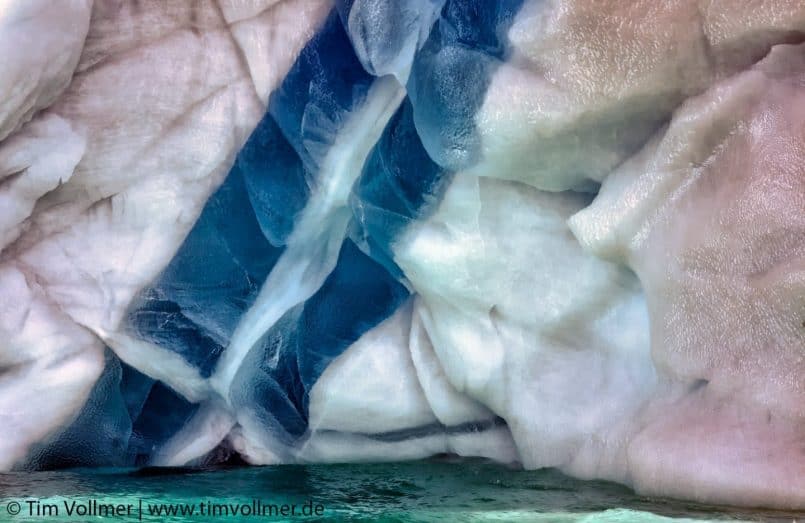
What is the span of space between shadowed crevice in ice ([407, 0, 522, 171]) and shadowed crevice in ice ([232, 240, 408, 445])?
14.0 inches

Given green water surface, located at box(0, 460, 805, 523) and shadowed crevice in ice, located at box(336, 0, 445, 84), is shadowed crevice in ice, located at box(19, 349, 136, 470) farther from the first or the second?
shadowed crevice in ice, located at box(336, 0, 445, 84)

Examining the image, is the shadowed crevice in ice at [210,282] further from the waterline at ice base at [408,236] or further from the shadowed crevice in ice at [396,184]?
the shadowed crevice in ice at [396,184]

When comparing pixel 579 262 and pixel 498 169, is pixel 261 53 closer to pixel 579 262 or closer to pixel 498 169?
pixel 498 169

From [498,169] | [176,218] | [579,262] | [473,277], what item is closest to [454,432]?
[473,277]

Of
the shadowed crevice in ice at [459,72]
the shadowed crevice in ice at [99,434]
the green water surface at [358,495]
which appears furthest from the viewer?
the shadowed crevice in ice at [99,434]

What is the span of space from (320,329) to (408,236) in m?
0.30

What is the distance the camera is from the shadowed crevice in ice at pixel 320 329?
169 cm

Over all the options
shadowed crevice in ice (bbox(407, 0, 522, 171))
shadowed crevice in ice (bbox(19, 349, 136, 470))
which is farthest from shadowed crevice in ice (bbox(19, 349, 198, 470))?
shadowed crevice in ice (bbox(407, 0, 522, 171))

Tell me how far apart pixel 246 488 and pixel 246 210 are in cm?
58

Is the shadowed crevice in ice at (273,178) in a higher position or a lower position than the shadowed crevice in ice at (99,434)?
higher

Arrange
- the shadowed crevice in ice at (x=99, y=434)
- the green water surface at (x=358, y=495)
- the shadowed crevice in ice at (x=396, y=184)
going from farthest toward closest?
the shadowed crevice in ice at (x=99, y=434) → the shadowed crevice in ice at (x=396, y=184) → the green water surface at (x=358, y=495)

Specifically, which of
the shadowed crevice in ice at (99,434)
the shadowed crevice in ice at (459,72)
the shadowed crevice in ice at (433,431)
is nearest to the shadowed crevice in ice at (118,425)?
the shadowed crevice in ice at (99,434)

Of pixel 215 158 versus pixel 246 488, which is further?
pixel 215 158

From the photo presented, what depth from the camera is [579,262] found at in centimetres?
152
